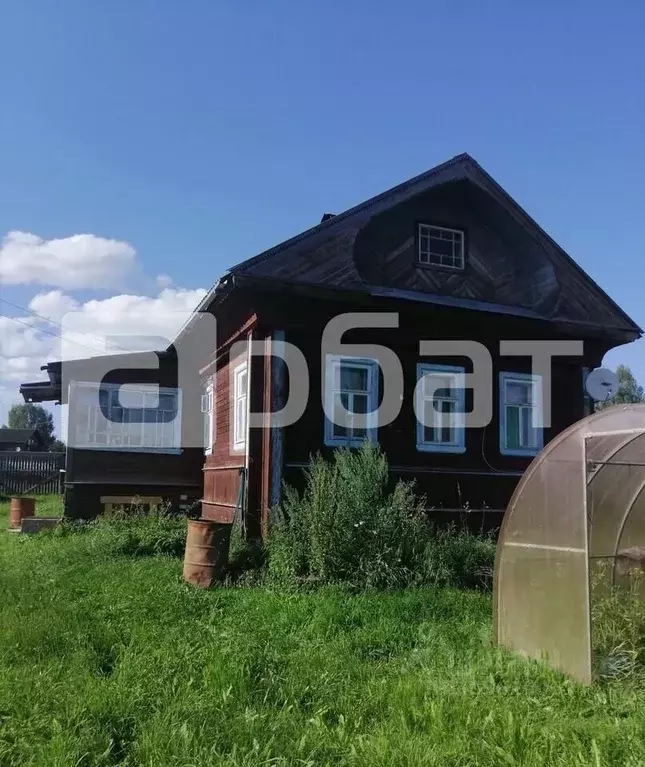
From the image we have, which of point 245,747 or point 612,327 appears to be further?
point 612,327

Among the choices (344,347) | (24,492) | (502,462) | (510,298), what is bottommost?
(24,492)

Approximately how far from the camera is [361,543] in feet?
28.1

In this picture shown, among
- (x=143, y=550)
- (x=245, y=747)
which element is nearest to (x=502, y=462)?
(x=143, y=550)

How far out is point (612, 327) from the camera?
12.5m

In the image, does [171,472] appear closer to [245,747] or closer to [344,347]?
[344,347]

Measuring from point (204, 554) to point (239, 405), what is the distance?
12.0ft

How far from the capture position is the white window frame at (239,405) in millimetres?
10923

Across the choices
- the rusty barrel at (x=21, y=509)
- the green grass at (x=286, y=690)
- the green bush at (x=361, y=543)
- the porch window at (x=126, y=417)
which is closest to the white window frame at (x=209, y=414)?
the porch window at (x=126, y=417)

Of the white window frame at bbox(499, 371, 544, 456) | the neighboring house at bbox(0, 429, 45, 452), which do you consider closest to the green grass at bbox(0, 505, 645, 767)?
the white window frame at bbox(499, 371, 544, 456)

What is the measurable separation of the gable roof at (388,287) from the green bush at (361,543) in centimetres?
284

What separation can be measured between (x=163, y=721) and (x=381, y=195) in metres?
8.61

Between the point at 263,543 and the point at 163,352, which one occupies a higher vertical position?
the point at 163,352

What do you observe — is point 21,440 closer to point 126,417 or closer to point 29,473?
point 29,473

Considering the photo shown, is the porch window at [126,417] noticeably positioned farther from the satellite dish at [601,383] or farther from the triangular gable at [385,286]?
the satellite dish at [601,383]
